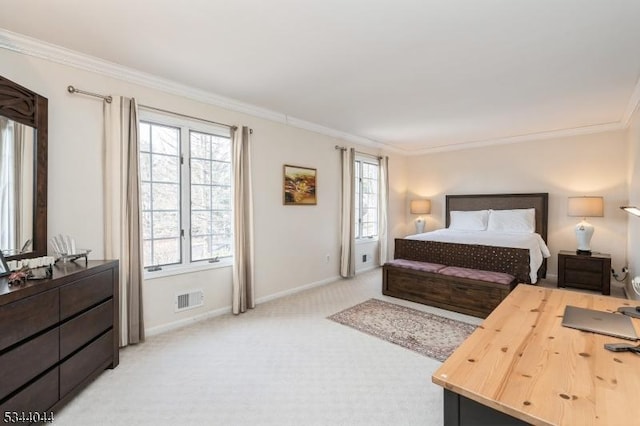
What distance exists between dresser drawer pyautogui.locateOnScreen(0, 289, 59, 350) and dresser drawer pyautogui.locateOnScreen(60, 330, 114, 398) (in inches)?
12.8

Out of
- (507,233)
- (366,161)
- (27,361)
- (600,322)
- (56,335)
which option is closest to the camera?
(600,322)

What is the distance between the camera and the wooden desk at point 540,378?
83 cm

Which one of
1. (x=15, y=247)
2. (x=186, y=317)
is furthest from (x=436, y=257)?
(x=15, y=247)

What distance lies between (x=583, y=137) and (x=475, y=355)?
17.3ft

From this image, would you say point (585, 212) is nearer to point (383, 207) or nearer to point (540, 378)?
point (383, 207)

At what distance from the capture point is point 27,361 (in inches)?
63.9

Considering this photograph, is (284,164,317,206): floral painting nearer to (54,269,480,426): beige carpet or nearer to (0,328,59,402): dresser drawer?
(54,269,480,426): beige carpet

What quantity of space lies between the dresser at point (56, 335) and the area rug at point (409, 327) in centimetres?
208

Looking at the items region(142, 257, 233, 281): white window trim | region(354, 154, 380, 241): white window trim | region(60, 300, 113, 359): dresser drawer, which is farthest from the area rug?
region(60, 300, 113, 359): dresser drawer

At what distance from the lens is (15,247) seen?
204cm

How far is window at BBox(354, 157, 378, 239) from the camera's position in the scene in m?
5.52

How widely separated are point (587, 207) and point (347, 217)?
3424mm

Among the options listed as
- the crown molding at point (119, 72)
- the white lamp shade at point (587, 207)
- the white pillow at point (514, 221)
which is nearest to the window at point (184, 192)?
the crown molding at point (119, 72)

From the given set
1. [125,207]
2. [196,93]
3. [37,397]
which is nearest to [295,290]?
[125,207]
